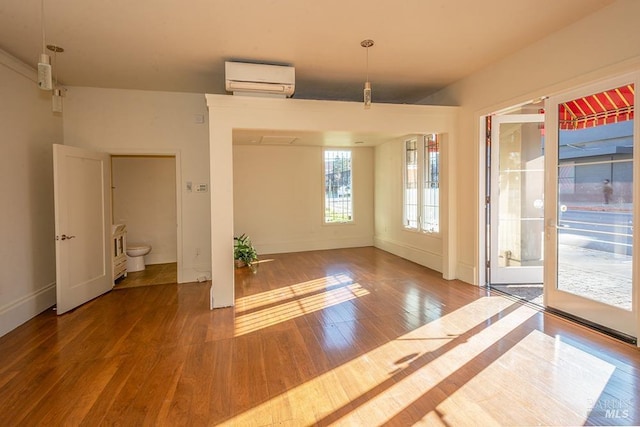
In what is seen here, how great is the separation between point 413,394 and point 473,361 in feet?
2.31

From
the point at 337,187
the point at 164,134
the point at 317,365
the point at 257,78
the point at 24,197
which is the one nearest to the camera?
the point at 317,365

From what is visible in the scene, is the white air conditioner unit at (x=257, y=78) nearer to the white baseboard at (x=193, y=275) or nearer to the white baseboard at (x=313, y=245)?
the white baseboard at (x=193, y=275)

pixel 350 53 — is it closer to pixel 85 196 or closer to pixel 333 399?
pixel 333 399

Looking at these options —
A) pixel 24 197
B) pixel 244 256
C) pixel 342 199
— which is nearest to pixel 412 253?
pixel 342 199

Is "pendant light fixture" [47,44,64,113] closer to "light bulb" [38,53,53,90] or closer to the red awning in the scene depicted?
"light bulb" [38,53,53,90]

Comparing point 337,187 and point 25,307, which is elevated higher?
point 337,187

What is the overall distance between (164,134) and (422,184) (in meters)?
4.36

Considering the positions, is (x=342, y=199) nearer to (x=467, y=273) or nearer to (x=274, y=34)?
(x=467, y=273)

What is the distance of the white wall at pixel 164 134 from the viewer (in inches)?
184

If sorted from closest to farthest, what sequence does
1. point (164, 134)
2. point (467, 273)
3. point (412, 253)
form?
point (467, 273) → point (164, 134) → point (412, 253)

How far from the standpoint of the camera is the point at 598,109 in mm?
3094

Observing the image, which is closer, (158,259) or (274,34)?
(274,34)

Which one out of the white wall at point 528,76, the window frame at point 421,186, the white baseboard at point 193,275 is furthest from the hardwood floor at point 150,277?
the white wall at point 528,76

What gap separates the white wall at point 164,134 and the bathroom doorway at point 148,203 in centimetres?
148
